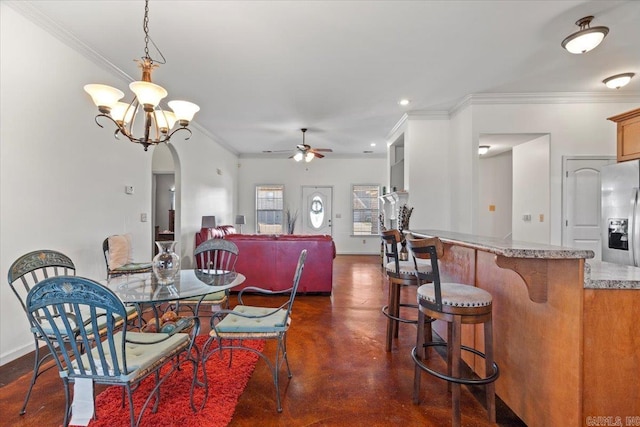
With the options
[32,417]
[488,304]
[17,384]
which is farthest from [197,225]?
[488,304]

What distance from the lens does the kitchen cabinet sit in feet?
10.6

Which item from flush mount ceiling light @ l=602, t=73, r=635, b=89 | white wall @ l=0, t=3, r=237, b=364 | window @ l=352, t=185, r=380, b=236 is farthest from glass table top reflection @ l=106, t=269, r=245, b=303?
window @ l=352, t=185, r=380, b=236

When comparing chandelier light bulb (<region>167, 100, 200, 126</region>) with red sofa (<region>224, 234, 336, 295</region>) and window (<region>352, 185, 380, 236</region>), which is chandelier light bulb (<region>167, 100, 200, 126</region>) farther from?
window (<region>352, 185, 380, 236</region>)

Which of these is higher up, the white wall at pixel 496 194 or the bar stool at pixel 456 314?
the white wall at pixel 496 194

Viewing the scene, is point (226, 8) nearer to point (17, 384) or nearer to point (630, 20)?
point (17, 384)

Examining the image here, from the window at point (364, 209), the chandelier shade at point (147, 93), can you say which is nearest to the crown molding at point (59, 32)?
the chandelier shade at point (147, 93)

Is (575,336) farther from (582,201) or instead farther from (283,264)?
(582,201)

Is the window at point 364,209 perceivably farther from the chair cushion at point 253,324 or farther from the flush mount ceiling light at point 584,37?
the chair cushion at point 253,324

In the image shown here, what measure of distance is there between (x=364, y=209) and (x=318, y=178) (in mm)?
1678

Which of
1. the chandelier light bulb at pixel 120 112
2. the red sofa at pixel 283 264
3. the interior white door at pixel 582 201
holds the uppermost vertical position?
the chandelier light bulb at pixel 120 112

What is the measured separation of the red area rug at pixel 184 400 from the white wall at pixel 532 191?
457 cm

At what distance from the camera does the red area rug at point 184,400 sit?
1.70m

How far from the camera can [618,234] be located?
333 cm

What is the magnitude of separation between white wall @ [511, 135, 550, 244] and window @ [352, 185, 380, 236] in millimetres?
4081
